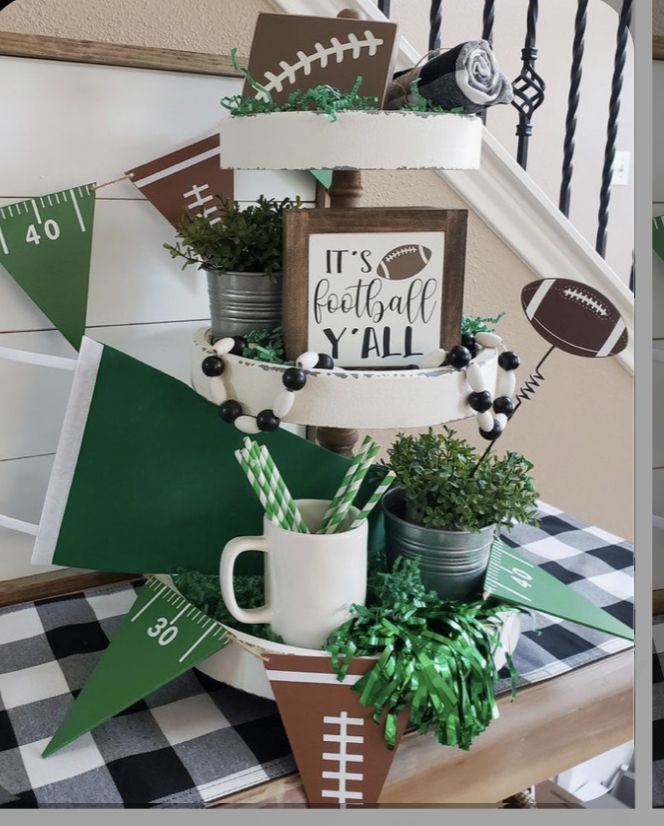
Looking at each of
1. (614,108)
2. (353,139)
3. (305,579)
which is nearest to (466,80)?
(353,139)

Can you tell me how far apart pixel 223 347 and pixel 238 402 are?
5cm

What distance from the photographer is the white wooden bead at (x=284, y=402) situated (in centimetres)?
64

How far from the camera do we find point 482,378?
67 centimetres

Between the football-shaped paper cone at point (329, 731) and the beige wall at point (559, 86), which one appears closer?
the football-shaped paper cone at point (329, 731)

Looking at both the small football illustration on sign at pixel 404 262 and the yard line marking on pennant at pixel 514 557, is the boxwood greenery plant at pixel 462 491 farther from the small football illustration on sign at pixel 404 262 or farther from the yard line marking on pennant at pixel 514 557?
the small football illustration on sign at pixel 404 262

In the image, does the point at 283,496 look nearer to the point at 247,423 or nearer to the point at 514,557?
the point at 247,423

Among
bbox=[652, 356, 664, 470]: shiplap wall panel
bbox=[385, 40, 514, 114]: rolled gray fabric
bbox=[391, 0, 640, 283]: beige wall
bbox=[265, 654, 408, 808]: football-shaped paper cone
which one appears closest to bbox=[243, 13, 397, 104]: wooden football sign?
bbox=[385, 40, 514, 114]: rolled gray fabric

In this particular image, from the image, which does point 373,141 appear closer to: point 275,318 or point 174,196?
point 275,318

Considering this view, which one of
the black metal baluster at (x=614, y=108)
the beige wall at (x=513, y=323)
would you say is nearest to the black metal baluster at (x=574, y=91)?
the black metal baluster at (x=614, y=108)

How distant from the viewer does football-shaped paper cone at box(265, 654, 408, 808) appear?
2.10 feet

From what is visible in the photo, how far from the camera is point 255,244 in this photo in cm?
75

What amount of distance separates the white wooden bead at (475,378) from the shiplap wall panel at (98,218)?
427 mm

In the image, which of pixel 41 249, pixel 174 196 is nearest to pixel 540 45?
pixel 174 196

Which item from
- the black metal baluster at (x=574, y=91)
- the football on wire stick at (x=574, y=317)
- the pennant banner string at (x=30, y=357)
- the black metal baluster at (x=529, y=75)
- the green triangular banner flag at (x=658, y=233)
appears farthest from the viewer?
the black metal baluster at (x=574, y=91)
